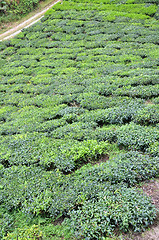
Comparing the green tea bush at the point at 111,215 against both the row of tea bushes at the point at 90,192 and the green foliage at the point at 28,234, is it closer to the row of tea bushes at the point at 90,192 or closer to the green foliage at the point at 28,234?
the row of tea bushes at the point at 90,192

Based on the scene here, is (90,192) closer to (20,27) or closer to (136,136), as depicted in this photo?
(136,136)

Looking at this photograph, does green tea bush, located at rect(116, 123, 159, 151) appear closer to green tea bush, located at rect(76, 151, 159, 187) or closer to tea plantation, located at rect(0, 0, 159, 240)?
tea plantation, located at rect(0, 0, 159, 240)

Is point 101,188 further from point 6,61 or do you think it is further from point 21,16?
point 21,16

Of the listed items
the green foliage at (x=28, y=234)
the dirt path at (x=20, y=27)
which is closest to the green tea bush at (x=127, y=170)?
the green foliage at (x=28, y=234)

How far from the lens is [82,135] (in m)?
7.49

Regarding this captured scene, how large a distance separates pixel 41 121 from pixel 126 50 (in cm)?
738

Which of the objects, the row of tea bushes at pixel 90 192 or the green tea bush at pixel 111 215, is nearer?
the green tea bush at pixel 111 215

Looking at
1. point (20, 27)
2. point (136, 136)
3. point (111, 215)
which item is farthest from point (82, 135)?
point (20, 27)

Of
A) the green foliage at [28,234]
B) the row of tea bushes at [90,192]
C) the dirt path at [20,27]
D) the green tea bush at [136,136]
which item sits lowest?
the green foliage at [28,234]

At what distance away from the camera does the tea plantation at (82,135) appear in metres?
Result: 5.05

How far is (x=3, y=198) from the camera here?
6.12m

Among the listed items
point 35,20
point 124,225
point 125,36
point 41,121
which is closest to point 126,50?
point 125,36

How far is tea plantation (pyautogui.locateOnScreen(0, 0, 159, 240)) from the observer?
16.6ft

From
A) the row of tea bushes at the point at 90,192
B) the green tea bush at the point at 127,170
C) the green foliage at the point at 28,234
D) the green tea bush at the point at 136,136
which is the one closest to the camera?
the row of tea bushes at the point at 90,192
